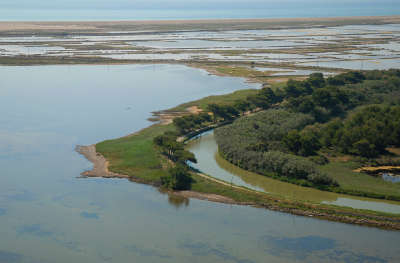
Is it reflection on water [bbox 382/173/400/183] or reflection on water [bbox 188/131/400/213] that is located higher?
reflection on water [bbox 382/173/400/183]

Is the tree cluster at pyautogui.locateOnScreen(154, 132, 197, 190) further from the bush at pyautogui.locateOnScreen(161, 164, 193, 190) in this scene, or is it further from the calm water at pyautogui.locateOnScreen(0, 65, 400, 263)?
the calm water at pyautogui.locateOnScreen(0, 65, 400, 263)

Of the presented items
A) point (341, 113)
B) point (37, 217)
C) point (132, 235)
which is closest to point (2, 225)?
point (37, 217)

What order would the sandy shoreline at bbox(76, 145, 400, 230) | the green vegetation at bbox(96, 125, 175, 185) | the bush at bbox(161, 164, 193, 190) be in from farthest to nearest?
the green vegetation at bbox(96, 125, 175, 185) < the bush at bbox(161, 164, 193, 190) < the sandy shoreline at bbox(76, 145, 400, 230)

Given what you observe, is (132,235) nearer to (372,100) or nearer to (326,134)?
(326,134)

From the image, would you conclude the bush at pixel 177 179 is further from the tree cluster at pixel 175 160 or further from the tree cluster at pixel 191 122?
the tree cluster at pixel 191 122

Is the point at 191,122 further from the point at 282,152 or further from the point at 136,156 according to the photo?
the point at 282,152

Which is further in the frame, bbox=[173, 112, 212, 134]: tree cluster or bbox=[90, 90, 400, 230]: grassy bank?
bbox=[173, 112, 212, 134]: tree cluster

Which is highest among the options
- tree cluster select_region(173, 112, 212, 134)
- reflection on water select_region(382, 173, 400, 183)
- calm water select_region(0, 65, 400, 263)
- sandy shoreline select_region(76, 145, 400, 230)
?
tree cluster select_region(173, 112, 212, 134)

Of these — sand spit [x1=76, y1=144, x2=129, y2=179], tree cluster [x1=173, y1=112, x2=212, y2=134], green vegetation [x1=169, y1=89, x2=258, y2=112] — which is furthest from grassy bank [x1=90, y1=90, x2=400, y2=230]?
green vegetation [x1=169, y1=89, x2=258, y2=112]

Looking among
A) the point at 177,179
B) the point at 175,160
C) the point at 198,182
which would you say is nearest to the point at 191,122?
the point at 175,160
